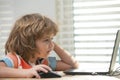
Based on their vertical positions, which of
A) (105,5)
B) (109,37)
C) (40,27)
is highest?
(105,5)

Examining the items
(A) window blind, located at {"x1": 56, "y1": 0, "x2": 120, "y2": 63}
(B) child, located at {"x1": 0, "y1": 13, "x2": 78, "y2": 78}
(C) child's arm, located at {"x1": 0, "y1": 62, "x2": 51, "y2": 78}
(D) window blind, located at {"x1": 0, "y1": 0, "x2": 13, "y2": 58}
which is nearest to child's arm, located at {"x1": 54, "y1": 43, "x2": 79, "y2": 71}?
(B) child, located at {"x1": 0, "y1": 13, "x2": 78, "y2": 78}

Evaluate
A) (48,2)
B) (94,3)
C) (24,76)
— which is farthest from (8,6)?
(24,76)

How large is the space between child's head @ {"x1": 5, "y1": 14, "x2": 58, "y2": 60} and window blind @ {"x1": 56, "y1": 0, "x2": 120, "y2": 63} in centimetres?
102

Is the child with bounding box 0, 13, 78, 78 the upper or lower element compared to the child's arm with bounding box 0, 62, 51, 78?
upper

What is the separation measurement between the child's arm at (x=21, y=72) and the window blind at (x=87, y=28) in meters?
1.22

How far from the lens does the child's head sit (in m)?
1.33

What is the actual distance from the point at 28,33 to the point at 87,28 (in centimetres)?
113

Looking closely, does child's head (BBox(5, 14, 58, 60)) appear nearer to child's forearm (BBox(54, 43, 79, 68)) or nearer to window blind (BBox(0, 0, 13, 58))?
child's forearm (BBox(54, 43, 79, 68))

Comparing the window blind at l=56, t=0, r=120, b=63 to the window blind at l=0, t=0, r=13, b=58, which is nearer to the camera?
the window blind at l=56, t=0, r=120, b=63

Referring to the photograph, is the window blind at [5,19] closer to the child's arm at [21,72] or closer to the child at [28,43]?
the child at [28,43]

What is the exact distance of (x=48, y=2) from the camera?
241cm

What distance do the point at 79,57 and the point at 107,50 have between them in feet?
0.89

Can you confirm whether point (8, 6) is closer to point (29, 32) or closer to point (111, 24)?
point (111, 24)

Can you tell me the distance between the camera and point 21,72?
3.91 feet
